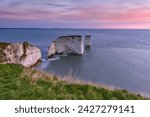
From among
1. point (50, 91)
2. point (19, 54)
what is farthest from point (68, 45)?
point (50, 91)

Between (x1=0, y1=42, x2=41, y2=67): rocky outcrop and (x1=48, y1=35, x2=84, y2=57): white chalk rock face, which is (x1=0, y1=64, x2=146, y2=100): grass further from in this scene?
(x1=48, y1=35, x2=84, y2=57): white chalk rock face

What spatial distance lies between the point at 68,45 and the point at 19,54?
65.8ft

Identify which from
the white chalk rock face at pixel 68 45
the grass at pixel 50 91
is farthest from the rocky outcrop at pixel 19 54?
the grass at pixel 50 91

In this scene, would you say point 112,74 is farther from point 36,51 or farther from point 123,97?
point 123,97

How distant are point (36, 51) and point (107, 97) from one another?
31.8 m

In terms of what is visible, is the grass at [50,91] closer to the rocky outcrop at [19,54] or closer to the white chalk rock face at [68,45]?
the rocky outcrop at [19,54]

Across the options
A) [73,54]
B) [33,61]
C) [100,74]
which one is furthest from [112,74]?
[73,54]

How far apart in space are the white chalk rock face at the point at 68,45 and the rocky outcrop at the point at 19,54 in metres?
10.8


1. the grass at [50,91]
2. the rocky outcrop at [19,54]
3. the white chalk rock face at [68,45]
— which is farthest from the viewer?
the white chalk rock face at [68,45]

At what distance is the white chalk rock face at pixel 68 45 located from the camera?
166ft

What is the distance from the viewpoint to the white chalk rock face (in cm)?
5050

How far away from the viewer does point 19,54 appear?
31.8 m

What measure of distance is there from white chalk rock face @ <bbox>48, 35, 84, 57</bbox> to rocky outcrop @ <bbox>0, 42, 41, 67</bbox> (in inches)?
426

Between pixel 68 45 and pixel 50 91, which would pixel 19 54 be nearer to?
pixel 68 45
